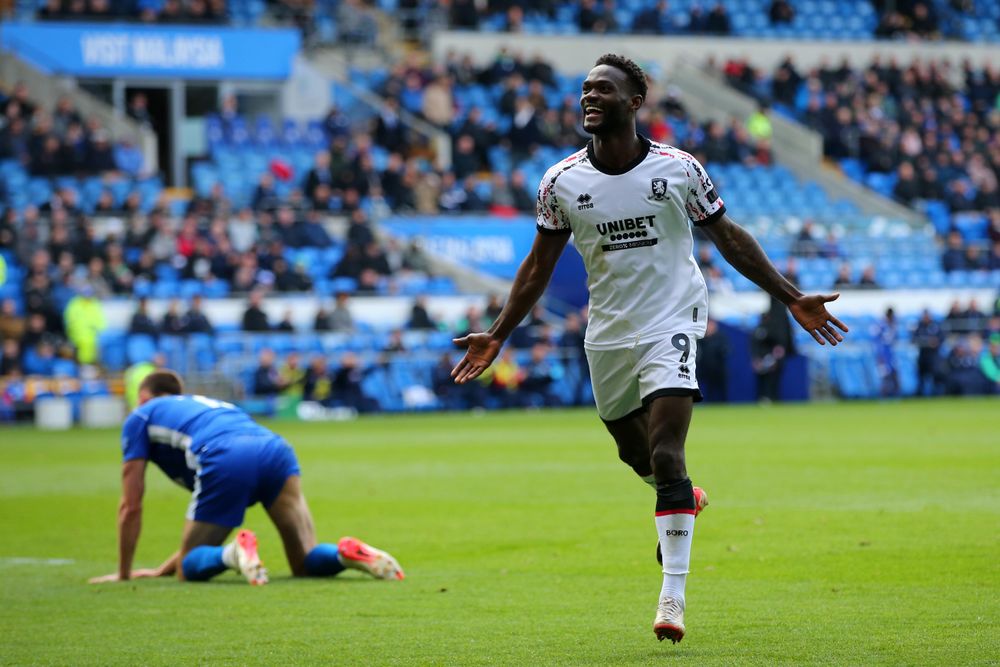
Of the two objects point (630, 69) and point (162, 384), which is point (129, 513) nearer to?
point (162, 384)

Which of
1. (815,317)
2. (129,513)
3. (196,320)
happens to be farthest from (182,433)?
(196,320)

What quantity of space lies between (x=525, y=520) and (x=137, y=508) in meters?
3.90

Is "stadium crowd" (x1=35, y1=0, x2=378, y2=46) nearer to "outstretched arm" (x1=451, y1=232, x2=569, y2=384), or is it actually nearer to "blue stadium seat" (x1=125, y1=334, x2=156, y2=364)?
"blue stadium seat" (x1=125, y1=334, x2=156, y2=364)

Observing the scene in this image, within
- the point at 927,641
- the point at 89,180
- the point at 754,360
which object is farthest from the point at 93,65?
the point at 927,641

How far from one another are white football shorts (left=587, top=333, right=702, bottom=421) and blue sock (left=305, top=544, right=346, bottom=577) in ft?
9.38

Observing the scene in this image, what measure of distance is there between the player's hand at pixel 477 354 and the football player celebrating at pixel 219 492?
7.66ft

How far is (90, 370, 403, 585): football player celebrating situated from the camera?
975cm

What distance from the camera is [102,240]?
3050 centimetres

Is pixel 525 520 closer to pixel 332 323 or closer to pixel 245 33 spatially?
pixel 332 323

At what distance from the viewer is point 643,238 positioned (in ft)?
24.1

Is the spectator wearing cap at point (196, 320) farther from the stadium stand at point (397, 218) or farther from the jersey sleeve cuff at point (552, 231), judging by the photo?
the jersey sleeve cuff at point (552, 231)

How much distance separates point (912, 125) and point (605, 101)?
38.9 meters

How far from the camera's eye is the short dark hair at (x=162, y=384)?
10.4 metres

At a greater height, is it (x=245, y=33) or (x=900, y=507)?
(x=245, y=33)
